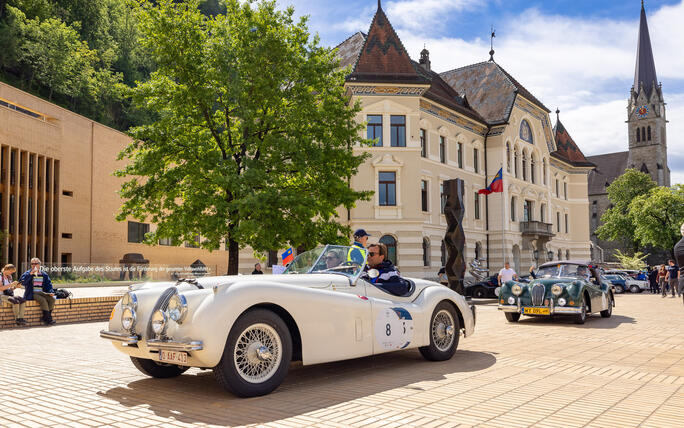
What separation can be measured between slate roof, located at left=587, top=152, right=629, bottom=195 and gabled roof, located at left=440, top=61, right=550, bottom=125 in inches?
2424

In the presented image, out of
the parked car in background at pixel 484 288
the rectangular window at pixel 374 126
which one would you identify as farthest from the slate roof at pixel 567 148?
the parked car in background at pixel 484 288

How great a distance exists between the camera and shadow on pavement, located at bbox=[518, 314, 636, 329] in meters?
13.2

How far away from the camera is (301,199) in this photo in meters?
19.1

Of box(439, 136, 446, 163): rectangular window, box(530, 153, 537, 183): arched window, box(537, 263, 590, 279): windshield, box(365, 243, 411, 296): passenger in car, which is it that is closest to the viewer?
box(365, 243, 411, 296): passenger in car

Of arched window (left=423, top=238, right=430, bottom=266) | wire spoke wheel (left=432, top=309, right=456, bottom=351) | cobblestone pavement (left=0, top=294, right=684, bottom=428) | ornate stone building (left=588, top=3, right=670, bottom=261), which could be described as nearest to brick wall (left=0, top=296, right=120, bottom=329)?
cobblestone pavement (left=0, top=294, right=684, bottom=428)

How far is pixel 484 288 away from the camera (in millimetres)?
28312

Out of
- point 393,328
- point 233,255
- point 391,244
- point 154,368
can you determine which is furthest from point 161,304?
point 391,244

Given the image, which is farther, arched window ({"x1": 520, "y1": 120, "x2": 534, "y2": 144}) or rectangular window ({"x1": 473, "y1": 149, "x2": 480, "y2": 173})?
arched window ({"x1": 520, "y1": 120, "x2": 534, "y2": 144})

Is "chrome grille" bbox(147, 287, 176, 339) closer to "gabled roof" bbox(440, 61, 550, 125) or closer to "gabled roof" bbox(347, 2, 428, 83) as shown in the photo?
"gabled roof" bbox(347, 2, 428, 83)

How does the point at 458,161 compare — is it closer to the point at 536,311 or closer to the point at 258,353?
the point at 536,311

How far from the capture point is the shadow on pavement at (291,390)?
4.98 metres

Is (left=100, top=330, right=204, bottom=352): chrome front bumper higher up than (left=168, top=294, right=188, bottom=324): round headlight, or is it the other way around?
(left=168, top=294, right=188, bottom=324): round headlight

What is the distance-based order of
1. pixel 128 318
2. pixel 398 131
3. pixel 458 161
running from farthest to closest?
pixel 458 161, pixel 398 131, pixel 128 318

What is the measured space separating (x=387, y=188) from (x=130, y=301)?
29286 mm
